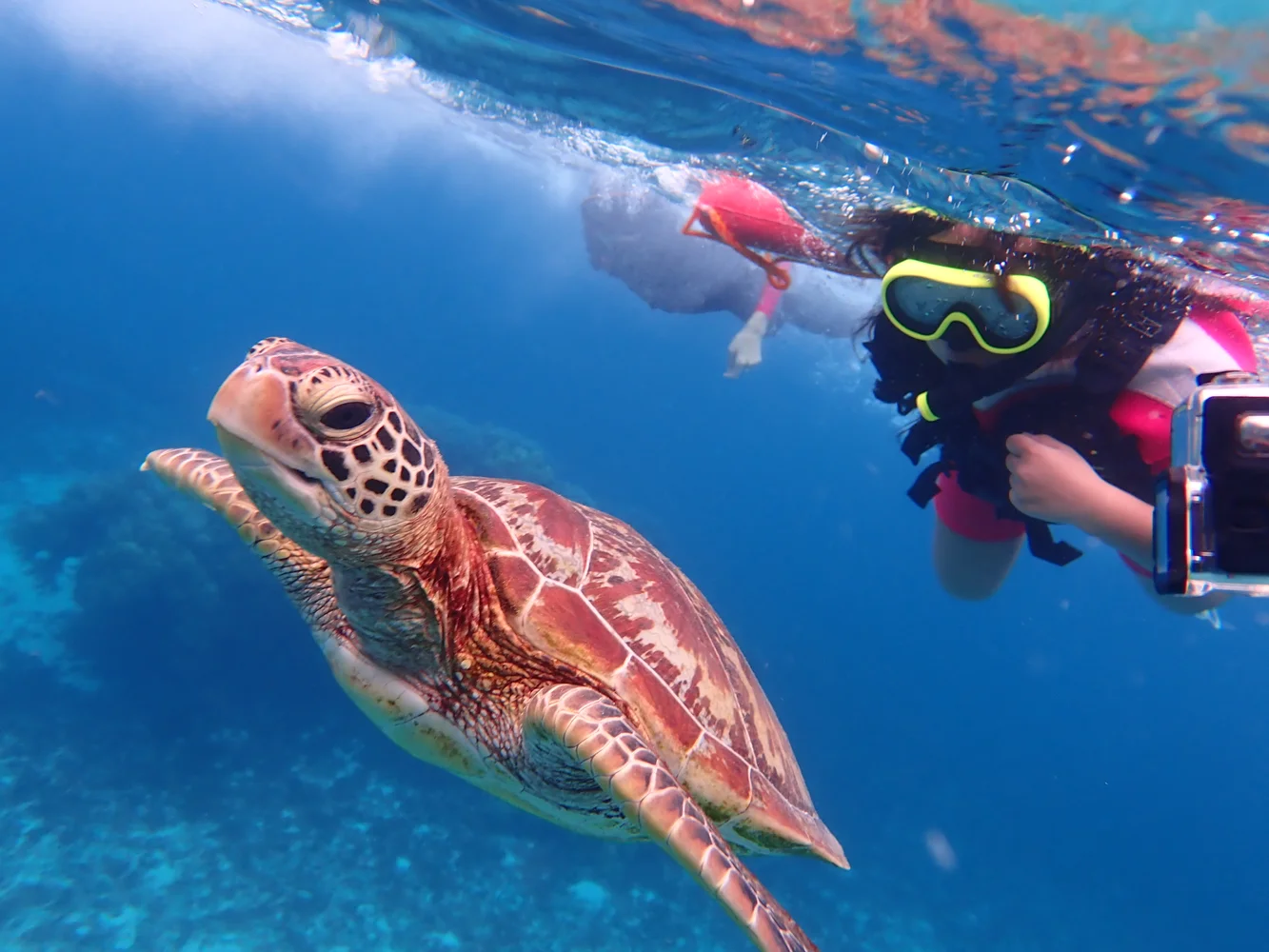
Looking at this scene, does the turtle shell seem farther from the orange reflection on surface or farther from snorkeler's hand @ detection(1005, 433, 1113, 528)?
the orange reflection on surface

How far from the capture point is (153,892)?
24.6ft

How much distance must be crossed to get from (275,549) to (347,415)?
1872 millimetres

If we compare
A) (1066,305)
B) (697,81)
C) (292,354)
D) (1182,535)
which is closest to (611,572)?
(292,354)

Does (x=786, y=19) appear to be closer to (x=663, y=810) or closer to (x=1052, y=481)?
(x=1052, y=481)

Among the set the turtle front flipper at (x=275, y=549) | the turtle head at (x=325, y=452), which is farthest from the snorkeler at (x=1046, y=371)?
the turtle front flipper at (x=275, y=549)

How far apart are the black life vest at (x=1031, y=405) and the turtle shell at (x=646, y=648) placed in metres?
1.74

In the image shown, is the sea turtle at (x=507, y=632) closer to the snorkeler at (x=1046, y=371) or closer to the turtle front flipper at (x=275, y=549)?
the turtle front flipper at (x=275, y=549)

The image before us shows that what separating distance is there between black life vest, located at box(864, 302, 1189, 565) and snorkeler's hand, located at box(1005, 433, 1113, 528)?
15 centimetres

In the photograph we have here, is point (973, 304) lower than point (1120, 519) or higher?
higher

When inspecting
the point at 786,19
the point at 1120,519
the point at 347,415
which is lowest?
the point at 347,415

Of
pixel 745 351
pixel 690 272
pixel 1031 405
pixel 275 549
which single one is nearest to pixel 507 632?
pixel 275 549

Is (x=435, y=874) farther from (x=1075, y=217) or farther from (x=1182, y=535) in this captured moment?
(x=1075, y=217)

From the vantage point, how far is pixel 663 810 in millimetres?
2307

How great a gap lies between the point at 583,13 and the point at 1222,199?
241 inches
